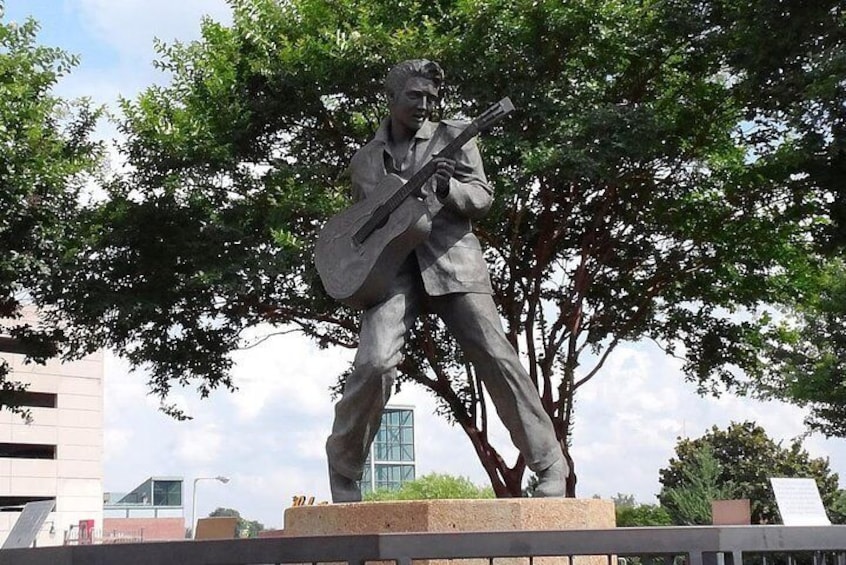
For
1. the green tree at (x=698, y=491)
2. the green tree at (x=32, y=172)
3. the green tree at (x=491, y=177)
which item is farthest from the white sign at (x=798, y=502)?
the green tree at (x=698, y=491)

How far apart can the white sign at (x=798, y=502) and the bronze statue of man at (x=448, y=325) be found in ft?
4.96

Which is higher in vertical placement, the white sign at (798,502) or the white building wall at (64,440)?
the white building wall at (64,440)

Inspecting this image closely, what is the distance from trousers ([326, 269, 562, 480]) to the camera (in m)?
6.34

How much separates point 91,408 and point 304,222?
172ft

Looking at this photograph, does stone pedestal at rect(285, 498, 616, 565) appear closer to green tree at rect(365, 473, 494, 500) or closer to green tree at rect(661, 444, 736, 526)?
green tree at rect(661, 444, 736, 526)

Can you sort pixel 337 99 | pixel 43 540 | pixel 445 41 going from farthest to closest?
pixel 43 540 < pixel 337 99 < pixel 445 41

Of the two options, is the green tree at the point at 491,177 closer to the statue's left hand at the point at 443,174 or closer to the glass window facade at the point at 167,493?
the statue's left hand at the point at 443,174

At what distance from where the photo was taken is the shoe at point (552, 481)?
248 inches

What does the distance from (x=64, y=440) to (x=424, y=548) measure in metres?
62.1

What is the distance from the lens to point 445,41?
15477 mm

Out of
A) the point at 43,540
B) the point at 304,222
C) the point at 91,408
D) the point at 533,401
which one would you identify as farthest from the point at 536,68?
the point at 91,408

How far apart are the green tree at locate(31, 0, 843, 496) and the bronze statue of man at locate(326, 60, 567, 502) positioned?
8486 millimetres

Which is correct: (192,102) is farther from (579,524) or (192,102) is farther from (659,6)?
(579,524)

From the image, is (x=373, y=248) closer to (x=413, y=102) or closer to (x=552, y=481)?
(x=413, y=102)
